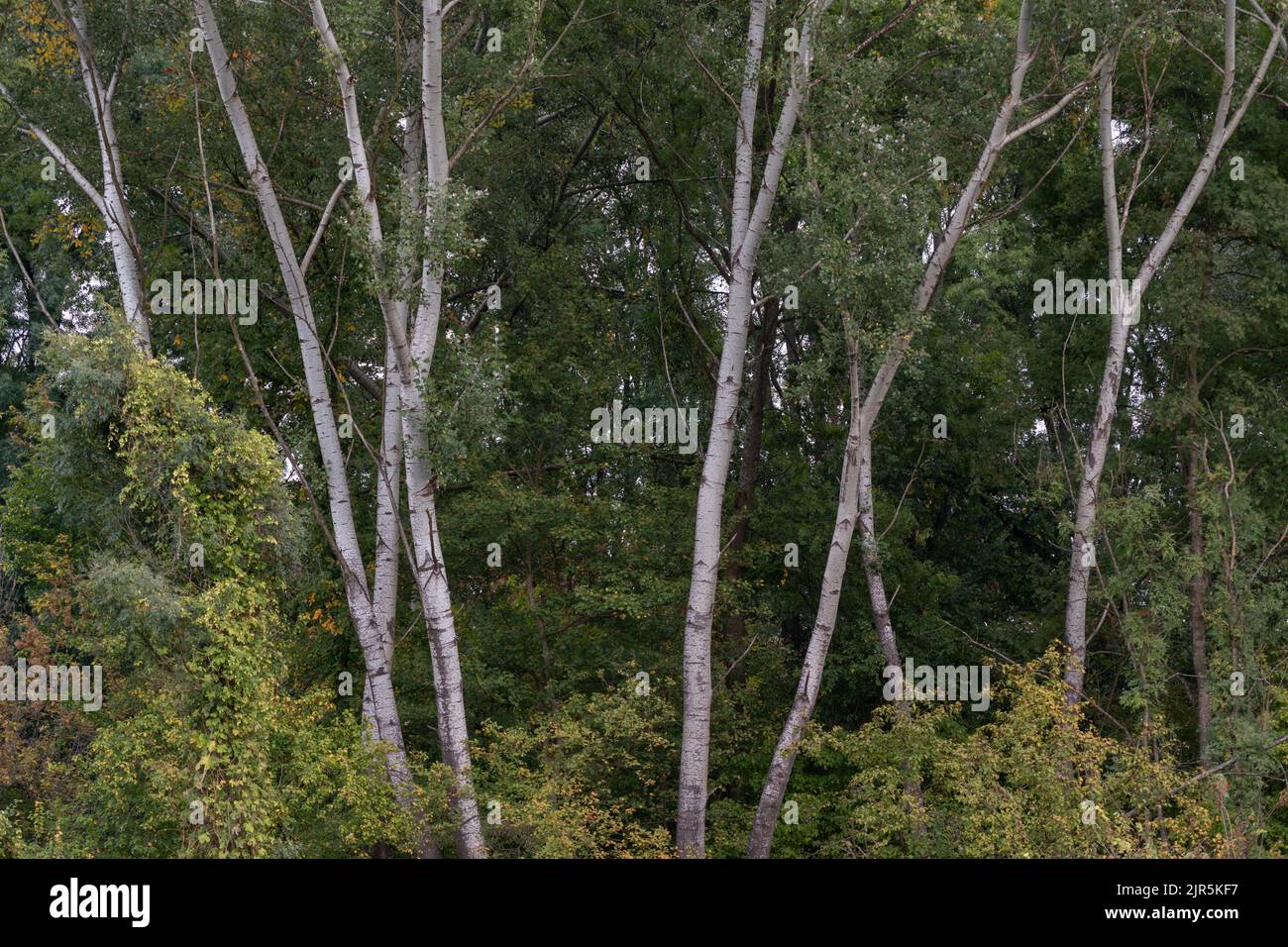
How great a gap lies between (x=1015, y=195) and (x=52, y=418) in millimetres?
15604

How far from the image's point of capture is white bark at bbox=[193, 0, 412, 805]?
15.5 m

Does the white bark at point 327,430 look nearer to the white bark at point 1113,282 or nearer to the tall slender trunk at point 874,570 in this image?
the tall slender trunk at point 874,570

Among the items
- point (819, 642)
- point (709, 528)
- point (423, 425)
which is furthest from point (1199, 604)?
point (423, 425)

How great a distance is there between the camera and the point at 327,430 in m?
16.3

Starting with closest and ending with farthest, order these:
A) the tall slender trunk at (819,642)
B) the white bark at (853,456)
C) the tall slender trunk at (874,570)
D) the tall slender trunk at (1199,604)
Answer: the white bark at (853,456), the tall slender trunk at (819,642), the tall slender trunk at (874,570), the tall slender trunk at (1199,604)

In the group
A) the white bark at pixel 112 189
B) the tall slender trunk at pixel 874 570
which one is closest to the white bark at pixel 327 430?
the white bark at pixel 112 189

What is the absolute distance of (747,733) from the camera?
20094 mm

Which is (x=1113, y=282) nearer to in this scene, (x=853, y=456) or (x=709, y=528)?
(x=853, y=456)

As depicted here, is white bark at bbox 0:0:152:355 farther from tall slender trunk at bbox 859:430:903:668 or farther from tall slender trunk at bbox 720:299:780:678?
tall slender trunk at bbox 859:430:903:668

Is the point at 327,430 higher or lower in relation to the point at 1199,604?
higher

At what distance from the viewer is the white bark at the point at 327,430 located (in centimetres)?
1552

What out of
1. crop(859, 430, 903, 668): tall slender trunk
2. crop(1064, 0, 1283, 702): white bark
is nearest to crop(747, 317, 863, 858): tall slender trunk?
crop(859, 430, 903, 668): tall slender trunk

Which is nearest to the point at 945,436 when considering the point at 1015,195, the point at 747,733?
the point at 1015,195

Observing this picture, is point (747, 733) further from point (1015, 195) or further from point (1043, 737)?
→ point (1015, 195)
